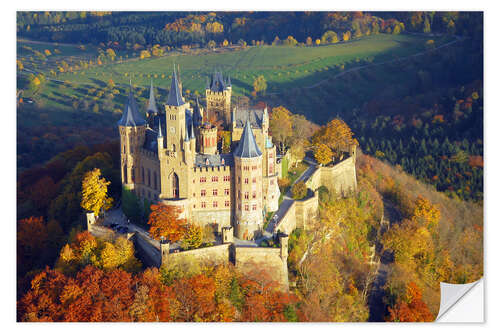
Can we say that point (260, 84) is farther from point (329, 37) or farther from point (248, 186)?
point (248, 186)

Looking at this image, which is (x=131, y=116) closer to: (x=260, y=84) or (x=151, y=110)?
(x=151, y=110)

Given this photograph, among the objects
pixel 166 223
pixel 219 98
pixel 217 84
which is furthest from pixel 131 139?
pixel 217 84

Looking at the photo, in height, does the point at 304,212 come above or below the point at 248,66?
below

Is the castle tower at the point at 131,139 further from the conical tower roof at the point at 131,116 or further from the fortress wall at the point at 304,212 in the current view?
the fortress wall at the point at 304,212

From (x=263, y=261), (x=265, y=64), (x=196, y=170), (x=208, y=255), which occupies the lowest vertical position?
(x=263, y=261)

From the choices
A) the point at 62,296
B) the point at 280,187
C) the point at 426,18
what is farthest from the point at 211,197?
the point at 426,18

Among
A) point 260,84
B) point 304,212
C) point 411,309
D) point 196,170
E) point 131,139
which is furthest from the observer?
point 260,84

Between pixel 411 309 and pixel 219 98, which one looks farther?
pixel 219 98

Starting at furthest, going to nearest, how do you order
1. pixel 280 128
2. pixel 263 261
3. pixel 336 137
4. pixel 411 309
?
pixel 336 137 < pixel 280 128 < pixel 263 261 < pixel 411 309
